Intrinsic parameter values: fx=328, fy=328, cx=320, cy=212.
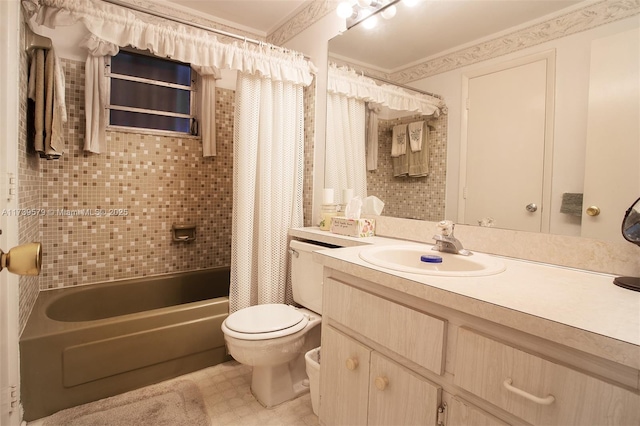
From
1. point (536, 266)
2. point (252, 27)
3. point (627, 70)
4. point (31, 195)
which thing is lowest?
point (536, 266)

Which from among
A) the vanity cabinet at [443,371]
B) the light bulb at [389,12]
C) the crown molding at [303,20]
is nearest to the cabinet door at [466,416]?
the vanity cabinet at [443,371]

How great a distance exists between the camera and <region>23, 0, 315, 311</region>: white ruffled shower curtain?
190 cm

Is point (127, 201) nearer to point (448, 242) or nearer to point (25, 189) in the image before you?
point (25, 189)

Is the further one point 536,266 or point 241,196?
point 241,196

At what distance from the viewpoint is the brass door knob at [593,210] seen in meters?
1.08

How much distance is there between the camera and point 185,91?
2.66 metres

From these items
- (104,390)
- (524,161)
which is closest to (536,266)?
(524,161)

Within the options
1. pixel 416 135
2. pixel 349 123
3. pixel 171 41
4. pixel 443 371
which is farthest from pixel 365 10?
pixel 443 371

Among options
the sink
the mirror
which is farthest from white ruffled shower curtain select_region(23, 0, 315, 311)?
the mirror

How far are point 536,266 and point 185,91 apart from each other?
2657 mm

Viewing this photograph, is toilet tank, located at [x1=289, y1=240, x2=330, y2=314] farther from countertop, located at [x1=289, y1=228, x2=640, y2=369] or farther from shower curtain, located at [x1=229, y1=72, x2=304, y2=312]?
countertop, located at [x1=289, y1=228, x2=640, y2=369]

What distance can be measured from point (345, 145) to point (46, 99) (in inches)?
63.6

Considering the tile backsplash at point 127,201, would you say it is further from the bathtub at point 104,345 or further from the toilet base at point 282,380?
the toilet base at point 282,380

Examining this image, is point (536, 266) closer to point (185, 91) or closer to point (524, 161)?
point (524, 161)
